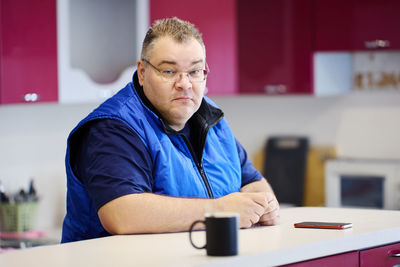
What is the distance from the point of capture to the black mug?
167 centimetres

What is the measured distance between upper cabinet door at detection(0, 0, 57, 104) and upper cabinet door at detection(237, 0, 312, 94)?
1.52 meters

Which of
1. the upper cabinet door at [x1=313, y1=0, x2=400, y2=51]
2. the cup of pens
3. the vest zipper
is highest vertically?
the upper cabinet door at [x1=313, y1=0, x2=400, y2=51]

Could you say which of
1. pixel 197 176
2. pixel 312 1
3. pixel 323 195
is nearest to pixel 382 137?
pixel 323 195

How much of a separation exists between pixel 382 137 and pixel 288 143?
0.62 m

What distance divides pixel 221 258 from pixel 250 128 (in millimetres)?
3425

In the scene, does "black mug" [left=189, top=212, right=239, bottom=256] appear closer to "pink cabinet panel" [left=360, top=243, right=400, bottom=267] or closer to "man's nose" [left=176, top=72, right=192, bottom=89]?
"pink cabinet panel" [left=360, top=243, right=400, bottom=267]

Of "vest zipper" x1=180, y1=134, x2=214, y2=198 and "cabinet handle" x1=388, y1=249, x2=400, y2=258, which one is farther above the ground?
"vest zipper" x1=180, y1=134, x2=214, y2=198

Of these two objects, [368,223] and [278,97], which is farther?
[278,97]

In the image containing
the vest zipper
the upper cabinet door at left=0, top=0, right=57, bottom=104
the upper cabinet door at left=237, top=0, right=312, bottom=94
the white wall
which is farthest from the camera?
the upper cabinet door at left=237, top=0, right=312, bottom=94

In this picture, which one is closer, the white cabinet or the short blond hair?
the short blond hair

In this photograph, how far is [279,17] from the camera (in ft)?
14.6

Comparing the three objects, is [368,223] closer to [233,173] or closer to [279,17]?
[233,173]

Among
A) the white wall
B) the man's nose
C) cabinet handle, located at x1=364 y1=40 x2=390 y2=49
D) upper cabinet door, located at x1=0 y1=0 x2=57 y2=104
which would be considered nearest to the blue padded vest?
the man's nose

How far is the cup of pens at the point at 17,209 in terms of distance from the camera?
3668mm
